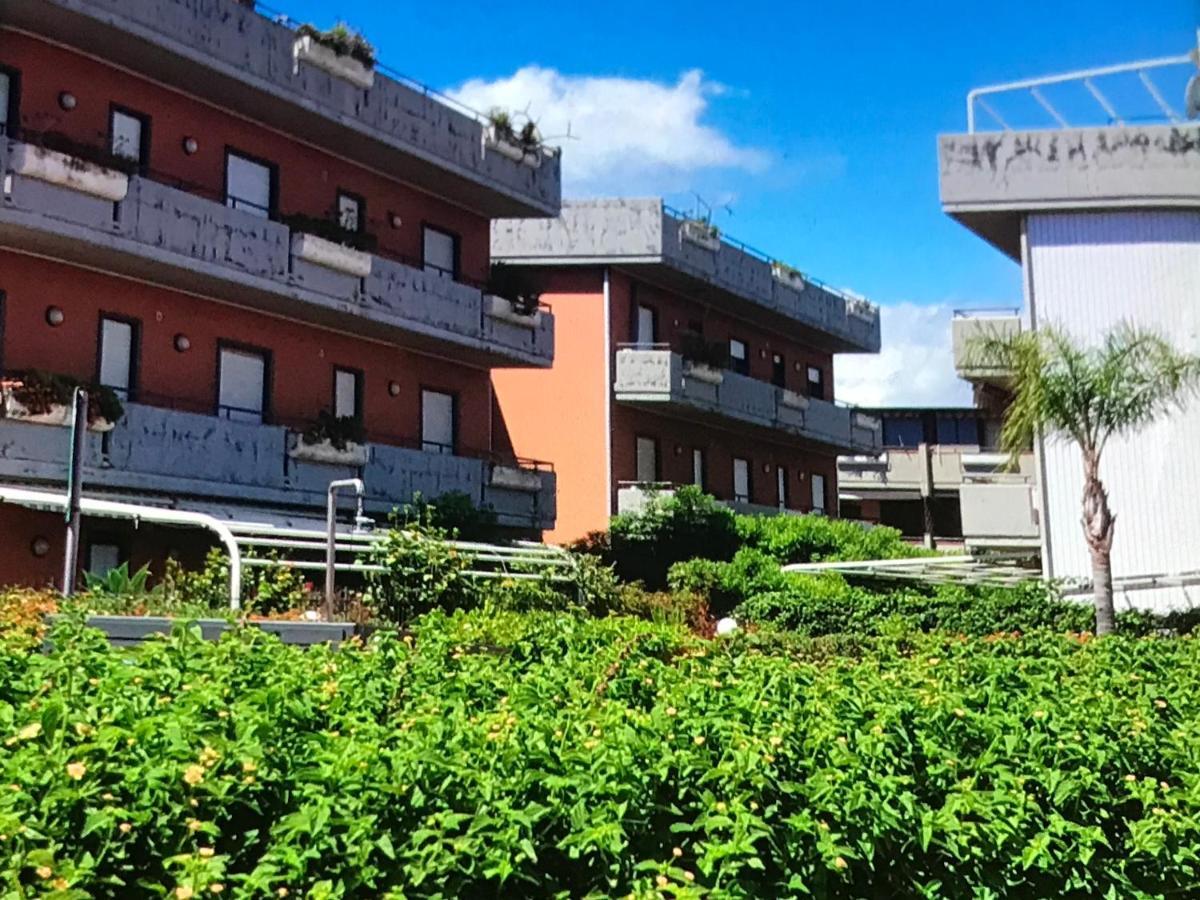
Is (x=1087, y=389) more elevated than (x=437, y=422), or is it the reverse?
(x=437, y=422)

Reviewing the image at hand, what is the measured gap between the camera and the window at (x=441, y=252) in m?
28.5

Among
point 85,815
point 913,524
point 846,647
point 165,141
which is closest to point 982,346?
point 846,647

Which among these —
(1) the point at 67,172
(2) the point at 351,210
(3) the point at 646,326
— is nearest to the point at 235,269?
(1) the point at 67,172

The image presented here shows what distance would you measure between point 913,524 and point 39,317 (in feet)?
143

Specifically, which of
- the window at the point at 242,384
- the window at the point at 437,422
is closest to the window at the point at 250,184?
the window at the point at 242,384

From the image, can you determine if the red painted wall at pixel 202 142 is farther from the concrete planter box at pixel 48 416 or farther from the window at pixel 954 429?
the window at pixel 954 429

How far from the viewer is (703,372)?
3562cm

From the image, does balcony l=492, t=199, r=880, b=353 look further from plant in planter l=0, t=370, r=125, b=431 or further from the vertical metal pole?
the vertical metal pole

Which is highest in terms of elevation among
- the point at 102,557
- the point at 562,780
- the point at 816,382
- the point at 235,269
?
the point at 816,382

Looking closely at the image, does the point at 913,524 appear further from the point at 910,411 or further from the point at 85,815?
the point at 85,815

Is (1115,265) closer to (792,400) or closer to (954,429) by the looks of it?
(792,400)

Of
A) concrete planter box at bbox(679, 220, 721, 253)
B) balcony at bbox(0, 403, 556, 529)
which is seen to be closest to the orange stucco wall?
concrete planter box at bbox(679, 220, 721, 253)

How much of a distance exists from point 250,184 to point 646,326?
14.2m

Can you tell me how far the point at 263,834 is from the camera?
4.61 meters
